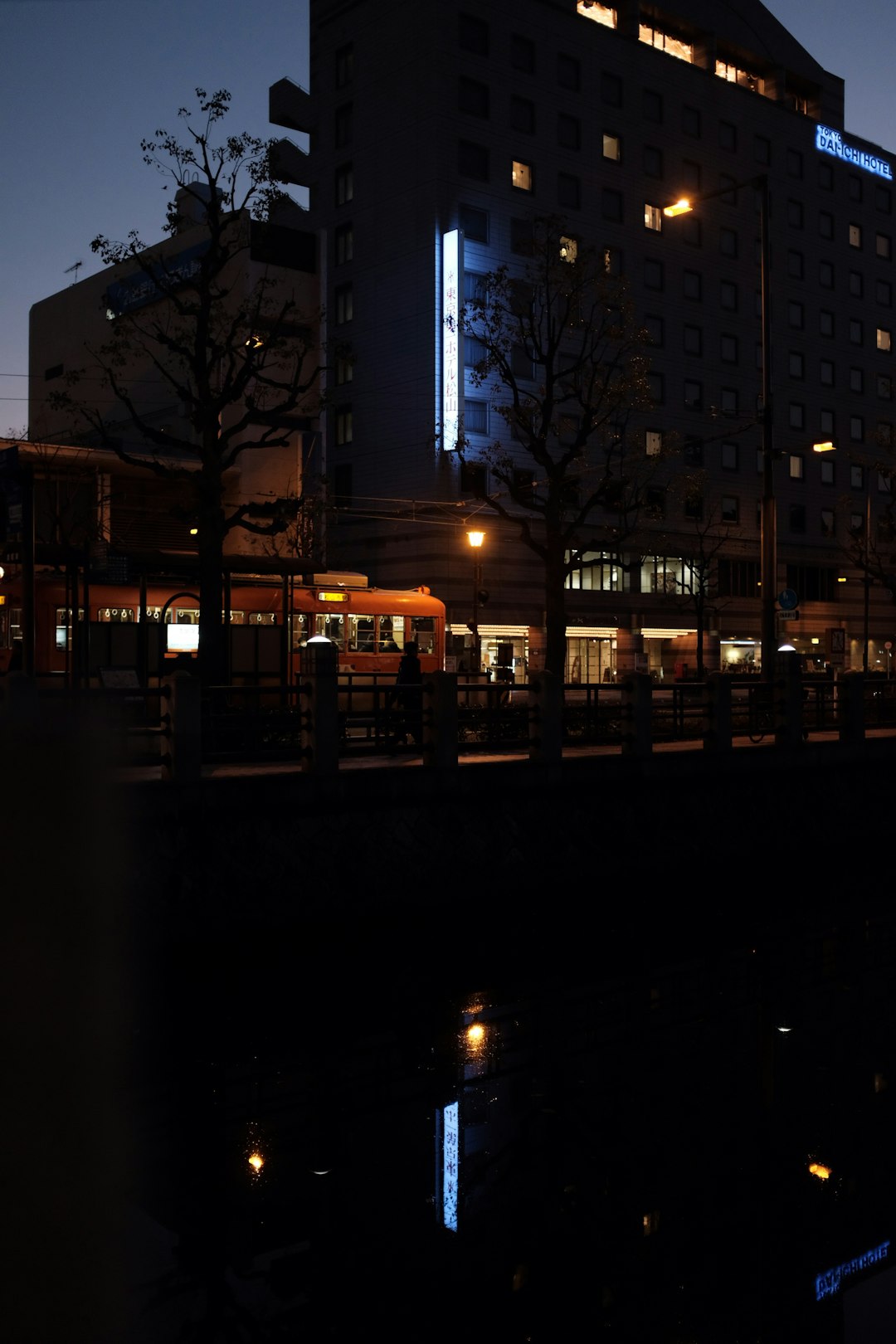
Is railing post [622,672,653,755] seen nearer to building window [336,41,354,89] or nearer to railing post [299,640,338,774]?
railing post [299,640,338,774]

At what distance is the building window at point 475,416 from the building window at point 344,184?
12.0 metres

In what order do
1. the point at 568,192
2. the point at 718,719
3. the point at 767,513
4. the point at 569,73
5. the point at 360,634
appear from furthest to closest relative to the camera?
the point at 569,73, the point at 568,192, the point at 360,634, the point at 767,513, the point at 718,719

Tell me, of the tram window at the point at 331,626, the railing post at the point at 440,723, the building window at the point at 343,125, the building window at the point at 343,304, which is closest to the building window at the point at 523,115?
the building window at the point at 343,125

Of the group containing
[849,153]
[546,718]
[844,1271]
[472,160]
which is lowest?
[844,1271]

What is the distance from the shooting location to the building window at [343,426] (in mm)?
52531

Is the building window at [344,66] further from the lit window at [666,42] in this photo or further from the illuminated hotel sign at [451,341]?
the lit window at [666,42]

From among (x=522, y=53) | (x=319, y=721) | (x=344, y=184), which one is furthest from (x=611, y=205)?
(x=319, y=721)

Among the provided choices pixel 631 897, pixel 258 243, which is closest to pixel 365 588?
pixel 258 243

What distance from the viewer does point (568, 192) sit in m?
52.3

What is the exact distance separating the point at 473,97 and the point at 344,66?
23.3 ft

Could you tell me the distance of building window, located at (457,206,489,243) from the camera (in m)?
48.2

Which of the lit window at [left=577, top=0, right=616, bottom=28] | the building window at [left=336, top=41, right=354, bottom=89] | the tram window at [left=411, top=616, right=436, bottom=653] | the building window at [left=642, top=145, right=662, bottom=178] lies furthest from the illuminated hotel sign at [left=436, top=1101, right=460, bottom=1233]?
the lit window at [left=577, top=0, right=616, bottom=28]

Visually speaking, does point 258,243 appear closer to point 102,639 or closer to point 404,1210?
point 102,639

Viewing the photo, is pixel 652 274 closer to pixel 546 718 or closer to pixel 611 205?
pixel 611 205
